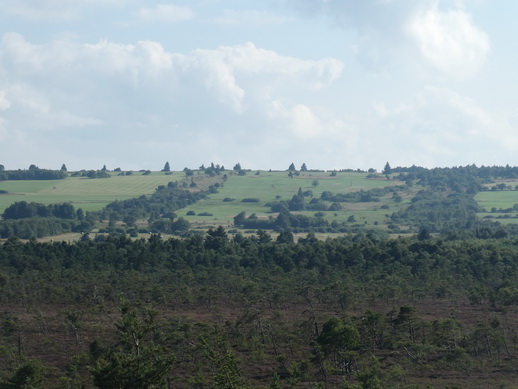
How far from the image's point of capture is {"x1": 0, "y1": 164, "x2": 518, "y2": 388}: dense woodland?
7031cm

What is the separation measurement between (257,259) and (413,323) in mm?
58911

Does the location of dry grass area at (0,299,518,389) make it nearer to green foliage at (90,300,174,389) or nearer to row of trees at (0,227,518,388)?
row of trees at (0,227,518,388)

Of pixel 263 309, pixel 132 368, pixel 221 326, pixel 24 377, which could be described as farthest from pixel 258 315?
pixel 132 368

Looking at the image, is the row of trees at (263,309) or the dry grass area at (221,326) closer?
the row of trees at (263,309)

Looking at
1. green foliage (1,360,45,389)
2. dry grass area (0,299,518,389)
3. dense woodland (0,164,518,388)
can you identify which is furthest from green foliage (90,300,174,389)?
dry grass area (0,299,518,389)

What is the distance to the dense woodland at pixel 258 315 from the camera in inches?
2768

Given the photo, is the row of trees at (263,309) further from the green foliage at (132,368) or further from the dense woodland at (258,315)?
the dense woodland at (258,315)

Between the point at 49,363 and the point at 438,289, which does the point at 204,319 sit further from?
the point at 438,289

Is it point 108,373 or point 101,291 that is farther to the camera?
point 101,291

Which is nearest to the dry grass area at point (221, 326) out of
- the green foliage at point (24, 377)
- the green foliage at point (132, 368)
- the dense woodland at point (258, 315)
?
the dense woodland at point (258, 315)

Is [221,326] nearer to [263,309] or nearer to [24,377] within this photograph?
[263,309]

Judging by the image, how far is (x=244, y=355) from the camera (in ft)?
270

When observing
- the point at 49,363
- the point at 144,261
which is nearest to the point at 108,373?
the point at 49,363

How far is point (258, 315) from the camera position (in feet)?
288
